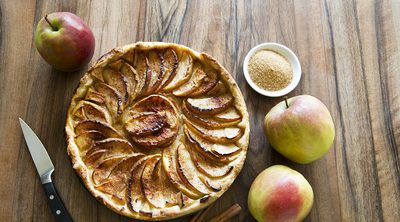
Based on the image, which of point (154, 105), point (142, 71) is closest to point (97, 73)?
point (142, 71)

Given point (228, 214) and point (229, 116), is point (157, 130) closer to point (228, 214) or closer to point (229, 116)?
point (229, 116)

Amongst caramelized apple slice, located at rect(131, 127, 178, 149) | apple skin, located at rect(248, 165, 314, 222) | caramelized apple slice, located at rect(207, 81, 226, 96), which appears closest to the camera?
apple skin, located at rect(248, 165, 314, 222)

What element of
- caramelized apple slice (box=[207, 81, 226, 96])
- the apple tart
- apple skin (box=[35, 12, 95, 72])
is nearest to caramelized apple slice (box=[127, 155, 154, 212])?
the apple tart

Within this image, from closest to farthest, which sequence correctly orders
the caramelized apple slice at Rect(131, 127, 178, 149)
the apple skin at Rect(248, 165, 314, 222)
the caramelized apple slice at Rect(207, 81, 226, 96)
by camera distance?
the apple skin at Rect(248, 165, 314, 222), the caramelized apple slice at Rect(131, 127, 178, 149), the caramelized apple slice at Rect(207, 81, 226, 96)

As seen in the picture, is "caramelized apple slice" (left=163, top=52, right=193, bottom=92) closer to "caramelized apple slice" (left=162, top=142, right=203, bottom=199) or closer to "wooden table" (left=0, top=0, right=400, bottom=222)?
"wooden table" (left=0, top=0, right=400, bottom=222)

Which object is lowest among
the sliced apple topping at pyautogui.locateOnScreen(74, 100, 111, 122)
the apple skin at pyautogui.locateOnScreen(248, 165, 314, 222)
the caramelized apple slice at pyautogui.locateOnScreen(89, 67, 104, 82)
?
the apple skin at pyautogui.locateOnScreen(248, 165, 314, 222)

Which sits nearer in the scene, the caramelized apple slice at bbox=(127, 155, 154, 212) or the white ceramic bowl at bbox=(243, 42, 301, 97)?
the caramelized apple slice at bbox=(127, 155, 154, 212)
